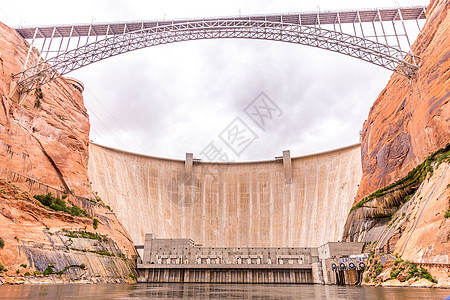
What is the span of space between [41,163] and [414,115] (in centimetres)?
3545

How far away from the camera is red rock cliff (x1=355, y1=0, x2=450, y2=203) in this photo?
27.9m

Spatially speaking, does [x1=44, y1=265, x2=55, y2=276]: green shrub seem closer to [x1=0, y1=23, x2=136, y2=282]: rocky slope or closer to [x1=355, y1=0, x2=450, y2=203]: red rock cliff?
[x1=0, y1=23, x2=136, y2=282]: rocky slope

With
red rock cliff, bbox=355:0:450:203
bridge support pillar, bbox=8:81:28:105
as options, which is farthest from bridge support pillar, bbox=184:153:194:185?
red rock cliff, bbox=355:0:450:203

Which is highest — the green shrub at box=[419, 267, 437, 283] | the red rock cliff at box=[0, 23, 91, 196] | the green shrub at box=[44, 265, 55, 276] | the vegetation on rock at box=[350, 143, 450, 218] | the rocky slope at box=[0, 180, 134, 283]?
the red rock cliff at box=[0, 23, 91, 196]

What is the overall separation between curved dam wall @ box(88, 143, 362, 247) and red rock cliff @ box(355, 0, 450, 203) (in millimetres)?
8044

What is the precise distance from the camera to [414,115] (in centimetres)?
3145

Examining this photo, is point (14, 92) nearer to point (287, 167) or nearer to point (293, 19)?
point (293, 19)

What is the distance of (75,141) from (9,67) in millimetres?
10095

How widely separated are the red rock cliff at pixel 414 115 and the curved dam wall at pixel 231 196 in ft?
26.4

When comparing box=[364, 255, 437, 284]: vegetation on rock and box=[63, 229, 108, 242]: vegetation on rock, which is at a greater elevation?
box=[63, 229, 108, 242]: vegetation on rock

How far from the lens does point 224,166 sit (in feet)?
179

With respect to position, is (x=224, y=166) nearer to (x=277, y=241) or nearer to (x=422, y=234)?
(x=277, y=241)

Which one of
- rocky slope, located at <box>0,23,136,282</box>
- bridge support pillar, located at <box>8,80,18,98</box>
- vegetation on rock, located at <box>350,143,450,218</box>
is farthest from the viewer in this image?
bridge support pillar, located at <box>8,80,18,98</box>

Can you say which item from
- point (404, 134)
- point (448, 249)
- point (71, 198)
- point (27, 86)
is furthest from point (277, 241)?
point (27, 86)
